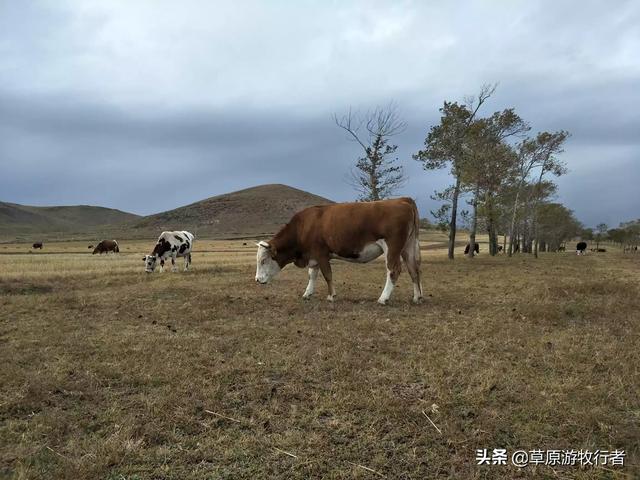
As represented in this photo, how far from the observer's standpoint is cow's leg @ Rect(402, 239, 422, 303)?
35.8 ft

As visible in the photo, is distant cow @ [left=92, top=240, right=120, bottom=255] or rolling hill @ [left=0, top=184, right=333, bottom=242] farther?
rolling hill @ [left=0, top=184, right=333, bottom=242]

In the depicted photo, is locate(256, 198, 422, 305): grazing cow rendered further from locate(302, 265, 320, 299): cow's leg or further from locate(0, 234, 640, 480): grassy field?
locate(0, 234, 640, 480): grassy field

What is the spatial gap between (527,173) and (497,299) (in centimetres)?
3130

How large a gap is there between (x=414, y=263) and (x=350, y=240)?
5.65 ft

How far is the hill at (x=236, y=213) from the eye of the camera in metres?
147

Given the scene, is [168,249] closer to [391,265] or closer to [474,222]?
[391,265]

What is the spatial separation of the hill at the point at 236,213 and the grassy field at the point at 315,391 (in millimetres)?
126146

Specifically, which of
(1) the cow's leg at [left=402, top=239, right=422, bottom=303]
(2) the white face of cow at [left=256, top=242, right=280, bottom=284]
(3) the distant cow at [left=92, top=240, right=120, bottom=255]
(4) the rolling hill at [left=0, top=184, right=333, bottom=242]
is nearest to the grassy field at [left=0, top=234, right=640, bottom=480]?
(1) the cow's leg at [left=402, top=239, right=422, bottom=303]

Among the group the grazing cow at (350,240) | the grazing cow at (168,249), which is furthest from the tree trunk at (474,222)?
the grazing cow at (350,240)

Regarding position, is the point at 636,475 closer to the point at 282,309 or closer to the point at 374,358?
the point at 374,358

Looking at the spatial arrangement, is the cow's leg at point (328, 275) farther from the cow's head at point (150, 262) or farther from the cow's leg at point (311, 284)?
the cow's head at point (150, 262)

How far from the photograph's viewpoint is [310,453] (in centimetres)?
358

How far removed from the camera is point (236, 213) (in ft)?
541

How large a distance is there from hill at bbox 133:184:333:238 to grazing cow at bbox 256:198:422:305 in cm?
12197
